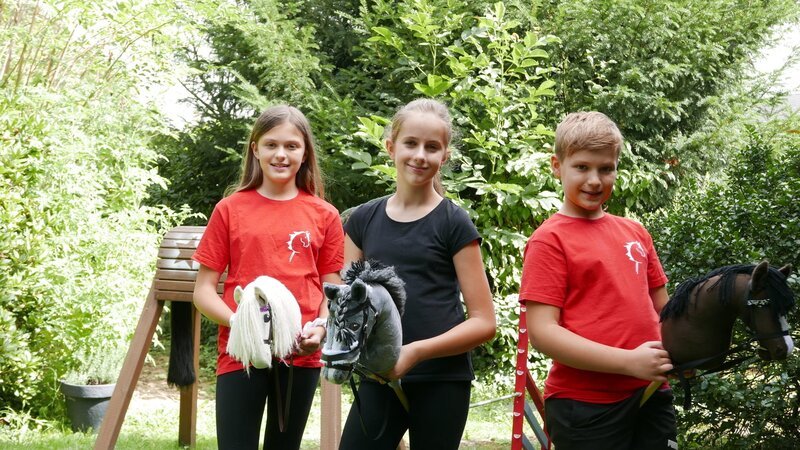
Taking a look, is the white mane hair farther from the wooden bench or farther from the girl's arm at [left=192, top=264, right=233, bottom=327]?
the wooden bench

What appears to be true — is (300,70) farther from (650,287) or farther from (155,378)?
(650,287)

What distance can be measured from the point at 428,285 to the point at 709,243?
209cm

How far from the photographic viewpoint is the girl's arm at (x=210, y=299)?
2990 millimetres

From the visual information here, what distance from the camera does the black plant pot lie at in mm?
6152

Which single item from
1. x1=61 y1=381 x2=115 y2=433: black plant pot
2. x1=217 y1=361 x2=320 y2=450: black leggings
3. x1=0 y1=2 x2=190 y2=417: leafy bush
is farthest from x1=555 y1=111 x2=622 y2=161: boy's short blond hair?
x1=0 y1=2 x2=190 y2=417: leafy bush

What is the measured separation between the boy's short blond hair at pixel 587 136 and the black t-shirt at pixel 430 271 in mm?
394

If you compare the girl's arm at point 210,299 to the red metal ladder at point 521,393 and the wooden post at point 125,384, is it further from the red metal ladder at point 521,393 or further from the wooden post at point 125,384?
the wooden post at point 125,384

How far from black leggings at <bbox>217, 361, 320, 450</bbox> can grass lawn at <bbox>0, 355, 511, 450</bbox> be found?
2735 mm

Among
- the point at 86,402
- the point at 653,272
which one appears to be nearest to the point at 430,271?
the point at 653,272

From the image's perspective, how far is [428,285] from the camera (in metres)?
2.54

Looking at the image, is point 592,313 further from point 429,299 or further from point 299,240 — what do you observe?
point 299,240

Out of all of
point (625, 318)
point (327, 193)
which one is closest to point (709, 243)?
point (625, 318)

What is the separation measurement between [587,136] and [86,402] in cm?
513

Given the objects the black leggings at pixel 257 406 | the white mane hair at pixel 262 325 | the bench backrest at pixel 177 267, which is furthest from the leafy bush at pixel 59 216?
the white mane hair at pixel 262 325
